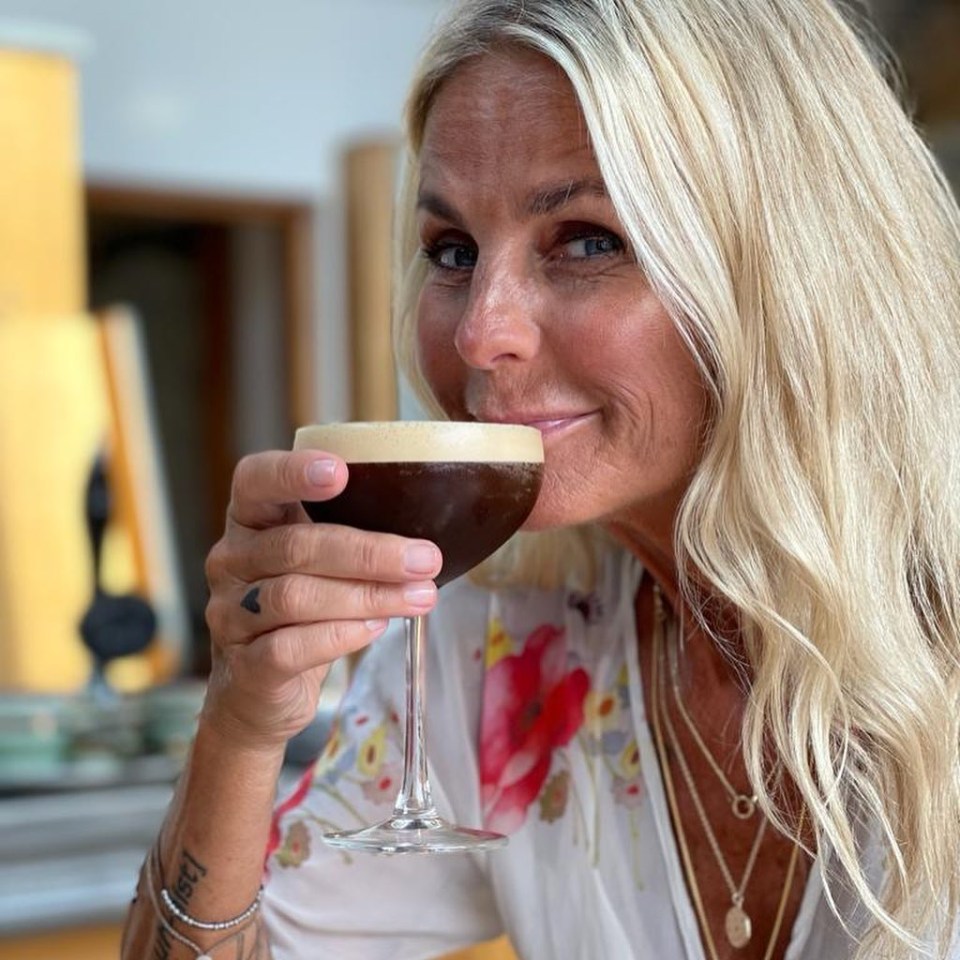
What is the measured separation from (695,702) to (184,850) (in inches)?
20.8

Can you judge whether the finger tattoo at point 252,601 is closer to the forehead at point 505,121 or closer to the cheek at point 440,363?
the cheek at point 440,363

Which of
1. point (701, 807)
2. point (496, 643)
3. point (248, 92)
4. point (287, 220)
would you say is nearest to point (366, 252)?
point (287, 220)

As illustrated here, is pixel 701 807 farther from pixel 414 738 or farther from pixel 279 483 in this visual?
pixel 279 483

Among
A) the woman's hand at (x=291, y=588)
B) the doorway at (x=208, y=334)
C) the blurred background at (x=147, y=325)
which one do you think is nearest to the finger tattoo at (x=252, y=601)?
the woman's hand at (x=291, y=588)

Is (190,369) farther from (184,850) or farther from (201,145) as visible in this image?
(184,850)

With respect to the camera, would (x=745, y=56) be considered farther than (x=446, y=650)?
No

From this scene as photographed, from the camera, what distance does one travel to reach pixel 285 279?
863cm

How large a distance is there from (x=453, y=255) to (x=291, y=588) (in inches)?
16.2

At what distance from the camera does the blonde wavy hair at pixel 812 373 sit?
1.31 m

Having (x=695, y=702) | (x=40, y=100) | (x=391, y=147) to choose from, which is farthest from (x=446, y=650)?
(x=391, y=147)

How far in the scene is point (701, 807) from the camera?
5.07ft

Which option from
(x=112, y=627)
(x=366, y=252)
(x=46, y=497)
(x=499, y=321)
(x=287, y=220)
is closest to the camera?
(x=499, y=321)

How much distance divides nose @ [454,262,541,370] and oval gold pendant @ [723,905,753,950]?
1.89ft

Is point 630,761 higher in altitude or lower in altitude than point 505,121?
lower
